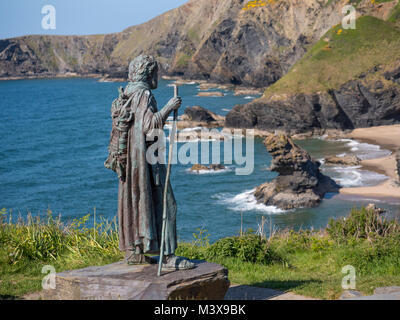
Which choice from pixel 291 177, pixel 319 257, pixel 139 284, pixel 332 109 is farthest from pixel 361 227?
pixel 332 109

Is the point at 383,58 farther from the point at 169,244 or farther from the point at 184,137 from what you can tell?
the point at 169,244

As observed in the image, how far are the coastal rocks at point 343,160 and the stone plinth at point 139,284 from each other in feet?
126

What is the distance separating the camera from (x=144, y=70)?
25.6 feet

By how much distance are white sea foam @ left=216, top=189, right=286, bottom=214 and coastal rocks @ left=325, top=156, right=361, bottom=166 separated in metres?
9.17

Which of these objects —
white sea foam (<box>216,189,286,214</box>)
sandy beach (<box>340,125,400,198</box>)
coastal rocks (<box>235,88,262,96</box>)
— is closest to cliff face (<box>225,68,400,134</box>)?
sandy beach (<box>340,125,400,198</box>)

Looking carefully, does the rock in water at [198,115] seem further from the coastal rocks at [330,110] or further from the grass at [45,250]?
the grass at [45,250]

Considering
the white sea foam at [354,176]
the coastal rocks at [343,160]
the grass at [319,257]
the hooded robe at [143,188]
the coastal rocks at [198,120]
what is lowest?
the white sea foam at [354,176]

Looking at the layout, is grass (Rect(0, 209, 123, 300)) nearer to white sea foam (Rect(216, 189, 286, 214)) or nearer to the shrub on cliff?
the shrub on cliff

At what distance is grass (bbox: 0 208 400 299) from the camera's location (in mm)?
9523

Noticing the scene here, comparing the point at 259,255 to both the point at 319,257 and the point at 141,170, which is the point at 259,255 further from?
the point at 141,170

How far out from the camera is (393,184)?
122 ft

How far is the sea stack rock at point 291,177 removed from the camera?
34.7m

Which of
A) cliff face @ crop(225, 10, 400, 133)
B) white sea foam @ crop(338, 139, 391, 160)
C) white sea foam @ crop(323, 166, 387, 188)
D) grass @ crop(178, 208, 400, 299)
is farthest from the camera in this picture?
cliff face @ crop(225, 10, 400, 133)

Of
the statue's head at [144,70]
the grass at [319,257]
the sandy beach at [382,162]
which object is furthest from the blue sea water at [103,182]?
the statue's head at [144,70]
